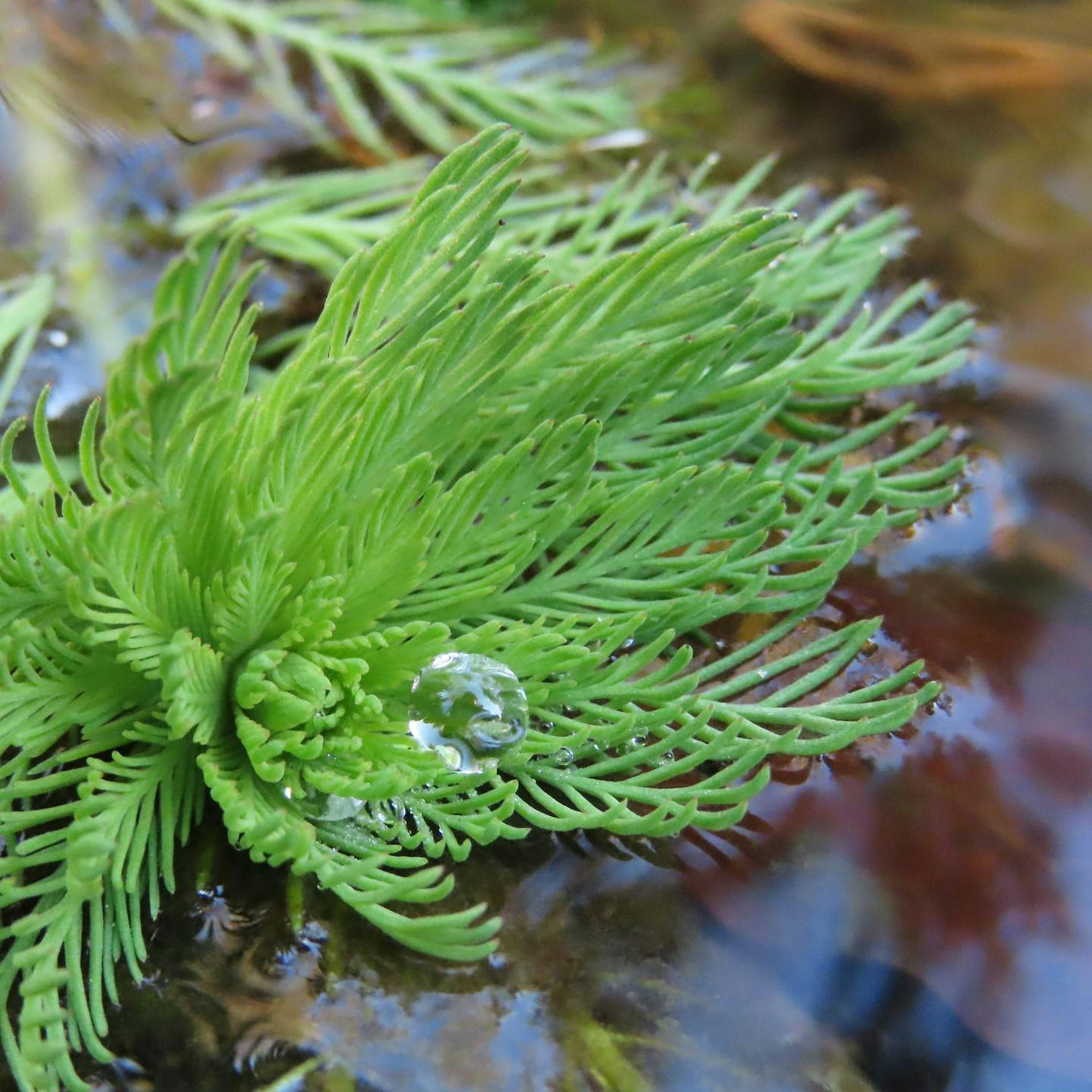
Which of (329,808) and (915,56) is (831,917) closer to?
(329,808)

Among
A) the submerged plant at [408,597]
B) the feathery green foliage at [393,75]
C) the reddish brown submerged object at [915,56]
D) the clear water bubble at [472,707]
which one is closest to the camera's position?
the submerged plant at [408,597]

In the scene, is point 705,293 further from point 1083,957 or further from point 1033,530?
point 1083,957

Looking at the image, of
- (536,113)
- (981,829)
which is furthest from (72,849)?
(536,113)

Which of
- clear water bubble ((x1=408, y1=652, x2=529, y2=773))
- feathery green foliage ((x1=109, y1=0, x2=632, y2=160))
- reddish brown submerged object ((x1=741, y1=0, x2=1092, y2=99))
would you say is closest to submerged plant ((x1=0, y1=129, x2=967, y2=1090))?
clear water bubble ((x1=408, y1=652, x2=529, y2=773))

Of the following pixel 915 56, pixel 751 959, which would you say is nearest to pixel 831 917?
pixel 751 959

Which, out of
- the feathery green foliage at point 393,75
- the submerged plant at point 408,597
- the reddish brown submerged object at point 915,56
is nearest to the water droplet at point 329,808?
the submerged plant at point 408,597

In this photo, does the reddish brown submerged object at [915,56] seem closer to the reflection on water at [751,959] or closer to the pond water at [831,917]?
the pond water at [831,917]
